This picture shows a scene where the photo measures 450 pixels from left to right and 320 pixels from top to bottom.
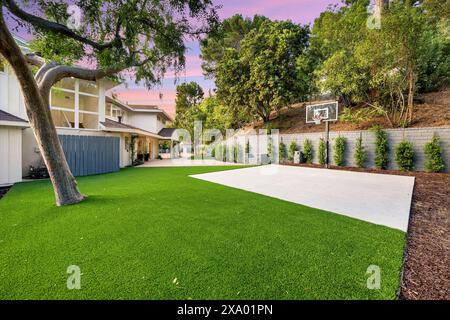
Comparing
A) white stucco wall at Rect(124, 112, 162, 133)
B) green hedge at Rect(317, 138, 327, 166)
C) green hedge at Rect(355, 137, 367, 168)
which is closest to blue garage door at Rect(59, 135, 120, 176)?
white stucco wall at Rect(124, 112, 162, 133)

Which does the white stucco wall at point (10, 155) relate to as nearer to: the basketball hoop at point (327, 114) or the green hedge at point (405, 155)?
the basketball hoop at point (327, 114)

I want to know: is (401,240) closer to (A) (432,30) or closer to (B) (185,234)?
(B) (185,234)

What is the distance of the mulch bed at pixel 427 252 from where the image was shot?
6.82ft

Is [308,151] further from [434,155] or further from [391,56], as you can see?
[391,56]

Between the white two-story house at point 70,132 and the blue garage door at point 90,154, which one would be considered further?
the blue garage door at point 90,154

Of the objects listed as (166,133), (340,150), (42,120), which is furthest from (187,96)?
(42,120)

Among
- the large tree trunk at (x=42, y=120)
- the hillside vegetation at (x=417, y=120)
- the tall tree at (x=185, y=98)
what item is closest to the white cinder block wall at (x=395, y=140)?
the hillside vegetation at (x=417, y=120)

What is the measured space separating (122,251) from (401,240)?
396 centimetres

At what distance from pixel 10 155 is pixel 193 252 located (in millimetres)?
9591

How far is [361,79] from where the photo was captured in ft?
39.3

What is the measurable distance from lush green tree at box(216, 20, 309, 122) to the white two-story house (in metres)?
9.33

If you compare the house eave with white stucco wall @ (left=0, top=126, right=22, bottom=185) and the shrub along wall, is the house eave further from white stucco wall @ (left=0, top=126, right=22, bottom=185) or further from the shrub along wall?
the shrub along wall

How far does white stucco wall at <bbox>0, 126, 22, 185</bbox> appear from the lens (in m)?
7.86
